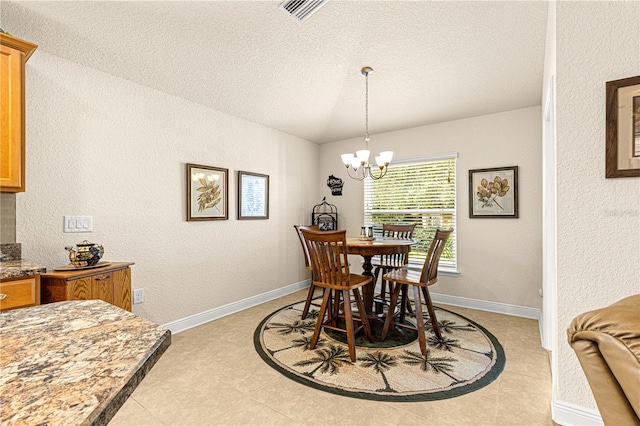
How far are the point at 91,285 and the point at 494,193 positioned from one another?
405 cm

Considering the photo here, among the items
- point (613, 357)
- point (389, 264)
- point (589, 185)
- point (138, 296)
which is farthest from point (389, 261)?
point (613, 357)

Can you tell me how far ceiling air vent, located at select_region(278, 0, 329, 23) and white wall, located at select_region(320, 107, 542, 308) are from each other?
242 centimetres

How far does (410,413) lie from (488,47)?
291cm

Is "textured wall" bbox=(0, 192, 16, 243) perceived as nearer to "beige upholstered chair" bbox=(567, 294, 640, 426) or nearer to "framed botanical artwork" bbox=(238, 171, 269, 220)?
"framed botanical artwork" bbox=(238, 171, 269, 220)

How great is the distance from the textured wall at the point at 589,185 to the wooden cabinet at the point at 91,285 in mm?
2864

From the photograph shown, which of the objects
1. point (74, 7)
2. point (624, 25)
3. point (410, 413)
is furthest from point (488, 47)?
point (74, 7)

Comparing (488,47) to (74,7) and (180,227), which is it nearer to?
(74,7)

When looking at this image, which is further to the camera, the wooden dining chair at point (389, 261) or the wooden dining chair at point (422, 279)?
the wooden dining chair at point (389, 261)

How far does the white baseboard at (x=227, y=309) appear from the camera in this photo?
3.09 m

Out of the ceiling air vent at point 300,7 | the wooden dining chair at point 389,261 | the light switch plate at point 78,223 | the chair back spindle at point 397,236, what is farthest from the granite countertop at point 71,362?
the chair back spindle at point 397,236

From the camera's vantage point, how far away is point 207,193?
338 cm

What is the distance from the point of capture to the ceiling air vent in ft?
7.11

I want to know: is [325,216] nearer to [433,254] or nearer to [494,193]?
[494,193]

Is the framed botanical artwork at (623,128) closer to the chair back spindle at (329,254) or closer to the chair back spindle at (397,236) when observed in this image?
the chair back spindle at (329,254)
